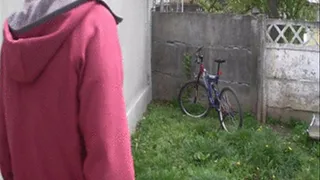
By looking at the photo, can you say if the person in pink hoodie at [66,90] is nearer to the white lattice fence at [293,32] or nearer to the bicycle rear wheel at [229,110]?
the bicycle rear wheel at [229,110]

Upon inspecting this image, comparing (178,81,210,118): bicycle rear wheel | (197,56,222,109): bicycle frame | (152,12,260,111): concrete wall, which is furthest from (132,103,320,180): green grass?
(152,12,260,111): concrete wall

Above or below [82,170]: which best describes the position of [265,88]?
below

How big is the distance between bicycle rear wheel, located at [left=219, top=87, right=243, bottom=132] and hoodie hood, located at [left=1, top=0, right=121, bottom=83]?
185 inches

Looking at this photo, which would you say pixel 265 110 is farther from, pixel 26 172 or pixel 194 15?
pixel 26 172

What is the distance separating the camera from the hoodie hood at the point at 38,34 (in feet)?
5.00

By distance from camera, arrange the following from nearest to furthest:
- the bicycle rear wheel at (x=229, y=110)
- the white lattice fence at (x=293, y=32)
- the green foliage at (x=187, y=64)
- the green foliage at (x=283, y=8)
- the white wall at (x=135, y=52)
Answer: the white wall at (x=135, y=52) < the bicycle rear wheel at (x=229, y=110) < the white lattice fence at (x=293, y=32) < the green foliage at (x=187, y=64) < the green foliage at (x=283, y=8)

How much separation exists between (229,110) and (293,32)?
1.27 m

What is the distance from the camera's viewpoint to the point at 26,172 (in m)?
1.71

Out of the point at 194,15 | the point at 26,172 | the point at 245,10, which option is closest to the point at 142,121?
the point at 194,15

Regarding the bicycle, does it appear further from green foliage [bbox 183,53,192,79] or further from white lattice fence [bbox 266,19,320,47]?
white lattice fence [bbox 266,19,320,47]

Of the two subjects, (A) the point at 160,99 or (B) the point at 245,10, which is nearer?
(A) the point at 160,99

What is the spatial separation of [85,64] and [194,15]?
232 inches

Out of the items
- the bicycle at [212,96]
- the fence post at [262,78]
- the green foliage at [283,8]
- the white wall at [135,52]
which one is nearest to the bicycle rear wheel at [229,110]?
the bicycle at [212,96]

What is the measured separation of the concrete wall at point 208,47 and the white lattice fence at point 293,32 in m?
0.22
